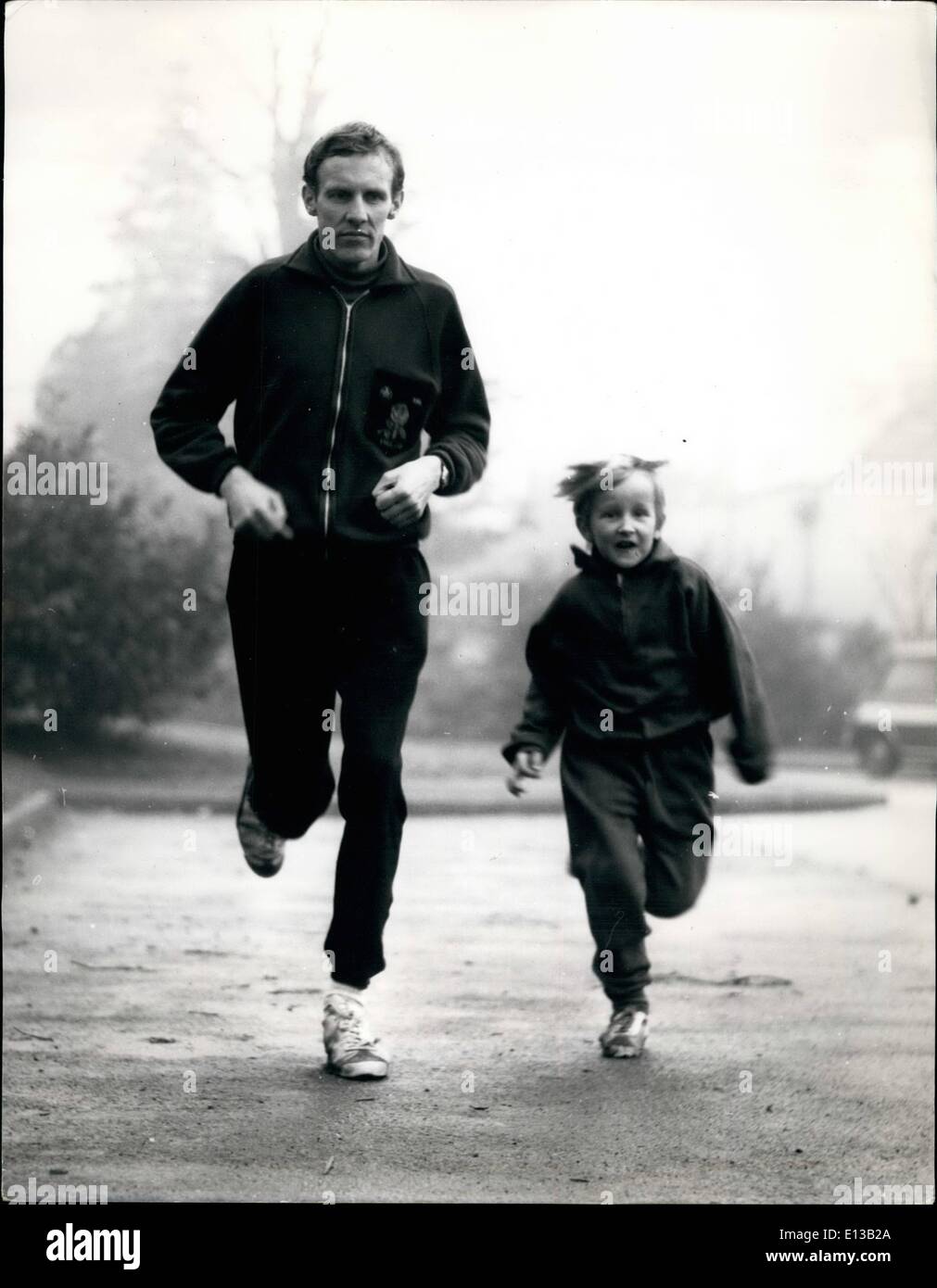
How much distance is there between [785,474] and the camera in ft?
12.3

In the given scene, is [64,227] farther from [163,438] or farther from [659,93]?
[659,93]

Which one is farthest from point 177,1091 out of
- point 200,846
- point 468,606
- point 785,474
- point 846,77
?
point 846,77

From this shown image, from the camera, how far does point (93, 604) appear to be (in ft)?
12.5

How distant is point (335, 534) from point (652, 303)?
886 millimetres

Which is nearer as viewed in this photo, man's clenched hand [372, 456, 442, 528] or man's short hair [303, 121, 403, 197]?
man's clenched hand [372, 456, 442, 528]

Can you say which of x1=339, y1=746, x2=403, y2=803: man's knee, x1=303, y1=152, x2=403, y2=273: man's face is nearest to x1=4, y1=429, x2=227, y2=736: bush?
x1=339, y1=746, x2=403, y2=803: man's knee

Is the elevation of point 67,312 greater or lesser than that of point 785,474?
greater

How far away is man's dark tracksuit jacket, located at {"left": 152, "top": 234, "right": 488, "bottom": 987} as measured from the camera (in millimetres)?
3539

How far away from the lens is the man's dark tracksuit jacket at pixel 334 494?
3539 mm

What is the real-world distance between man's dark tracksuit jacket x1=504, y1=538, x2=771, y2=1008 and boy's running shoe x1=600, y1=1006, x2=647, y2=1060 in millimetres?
26

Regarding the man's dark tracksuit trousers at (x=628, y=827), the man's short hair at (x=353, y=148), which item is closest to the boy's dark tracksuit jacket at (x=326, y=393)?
the man's short hair at (x=353, y=148)

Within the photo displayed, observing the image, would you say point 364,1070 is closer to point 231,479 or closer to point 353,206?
point 231,479

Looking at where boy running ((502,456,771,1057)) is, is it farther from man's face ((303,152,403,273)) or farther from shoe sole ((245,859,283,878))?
man's face ((303,152,403,273))

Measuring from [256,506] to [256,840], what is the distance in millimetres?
733
